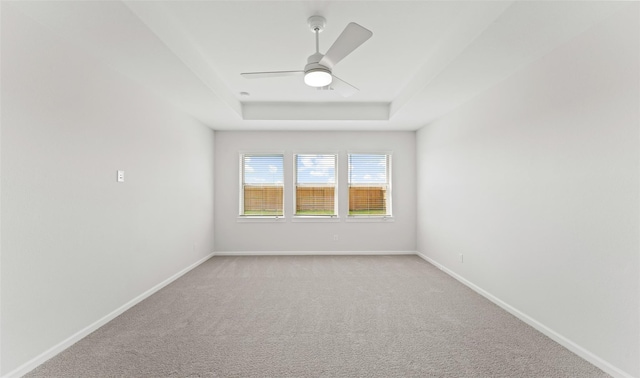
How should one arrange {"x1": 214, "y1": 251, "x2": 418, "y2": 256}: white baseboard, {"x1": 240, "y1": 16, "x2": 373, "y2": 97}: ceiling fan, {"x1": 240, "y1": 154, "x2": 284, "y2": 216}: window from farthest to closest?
{"x1": 240, "y1": 154, "x2": 284, "y2": 216}: window
{"x1": 214, "y1": 251, "x2": 418, "y2": 256}: white baseboard
{"x1": 240, "y1": 16, "x2": 373, "y2": 97}: ceiling fan

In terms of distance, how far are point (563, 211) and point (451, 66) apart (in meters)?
1.60

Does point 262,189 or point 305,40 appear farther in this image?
point 262,189

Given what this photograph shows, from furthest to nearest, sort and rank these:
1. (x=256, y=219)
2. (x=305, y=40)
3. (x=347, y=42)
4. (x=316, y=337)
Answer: (x=256, y=219), (x=305, y=40), (x=316, y=337), (x=347, y=42)

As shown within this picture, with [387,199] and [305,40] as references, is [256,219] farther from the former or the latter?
[305,40]

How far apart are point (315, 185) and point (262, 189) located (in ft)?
3.46

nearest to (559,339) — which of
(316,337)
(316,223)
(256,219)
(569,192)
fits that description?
(569,192)

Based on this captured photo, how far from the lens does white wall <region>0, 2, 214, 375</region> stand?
1.85m

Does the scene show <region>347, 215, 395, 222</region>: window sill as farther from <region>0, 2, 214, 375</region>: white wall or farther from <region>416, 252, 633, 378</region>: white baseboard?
<region>0, 2, 214, 375</region>: white wall

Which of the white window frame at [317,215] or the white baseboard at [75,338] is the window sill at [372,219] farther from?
the white baseboard at [75,338]

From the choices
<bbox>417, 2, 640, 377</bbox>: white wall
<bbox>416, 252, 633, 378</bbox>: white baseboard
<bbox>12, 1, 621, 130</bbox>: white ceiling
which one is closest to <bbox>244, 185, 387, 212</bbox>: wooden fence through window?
<bbox>12, 1, 621, 130</bbox>: white ceiling

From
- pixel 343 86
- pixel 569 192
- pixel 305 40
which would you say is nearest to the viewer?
pixel 569 192

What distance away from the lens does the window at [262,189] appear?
5457mm

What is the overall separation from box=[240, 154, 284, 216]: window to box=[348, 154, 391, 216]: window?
1430mm

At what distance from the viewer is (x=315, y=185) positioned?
18.0ft
